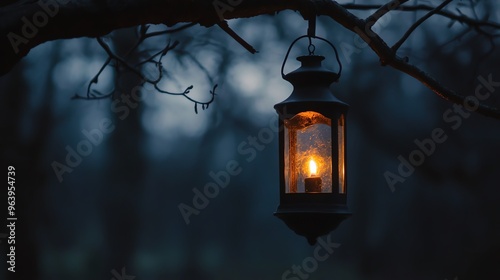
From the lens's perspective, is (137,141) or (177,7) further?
(137,141)

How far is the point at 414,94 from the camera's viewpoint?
6.60m

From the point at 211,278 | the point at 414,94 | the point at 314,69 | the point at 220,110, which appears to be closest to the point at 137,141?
the point at 220,110

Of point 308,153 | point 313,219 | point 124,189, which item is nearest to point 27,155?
point 124,189

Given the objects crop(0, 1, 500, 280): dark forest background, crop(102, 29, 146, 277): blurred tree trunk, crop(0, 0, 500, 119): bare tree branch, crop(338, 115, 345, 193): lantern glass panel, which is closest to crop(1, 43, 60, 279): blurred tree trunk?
crop(0, 1, 500, 280): dark forest background

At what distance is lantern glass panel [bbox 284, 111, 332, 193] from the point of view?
2.10 meters

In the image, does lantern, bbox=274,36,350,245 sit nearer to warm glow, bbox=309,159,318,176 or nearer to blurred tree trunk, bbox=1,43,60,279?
warm glow, bbox=309,159,318,176

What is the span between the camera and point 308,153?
2.17m

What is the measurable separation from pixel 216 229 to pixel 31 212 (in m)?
1.73

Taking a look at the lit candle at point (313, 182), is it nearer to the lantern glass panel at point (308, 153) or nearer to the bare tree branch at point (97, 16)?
the lantern glass panel at point (308, 153)

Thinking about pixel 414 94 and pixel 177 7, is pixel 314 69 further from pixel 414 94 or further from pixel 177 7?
pixel 414 94

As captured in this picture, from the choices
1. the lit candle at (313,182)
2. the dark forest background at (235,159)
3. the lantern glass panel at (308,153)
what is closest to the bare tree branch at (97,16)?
the lantern glass panel at (308,153)

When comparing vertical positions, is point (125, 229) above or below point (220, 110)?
below

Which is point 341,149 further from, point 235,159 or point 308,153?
point 235,159

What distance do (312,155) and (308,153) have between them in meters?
0.02
